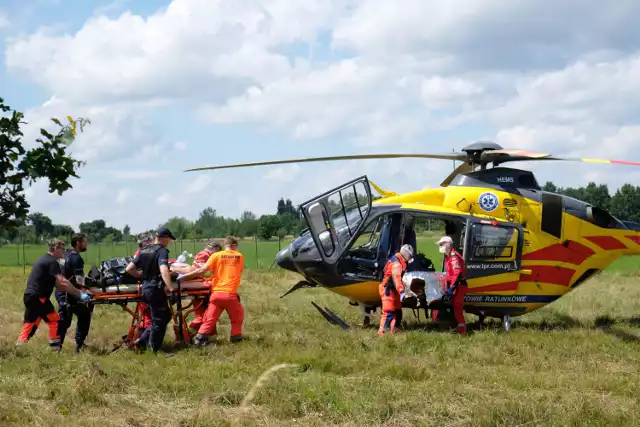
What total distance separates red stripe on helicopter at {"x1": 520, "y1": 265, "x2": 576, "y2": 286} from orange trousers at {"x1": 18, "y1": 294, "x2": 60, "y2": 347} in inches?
285

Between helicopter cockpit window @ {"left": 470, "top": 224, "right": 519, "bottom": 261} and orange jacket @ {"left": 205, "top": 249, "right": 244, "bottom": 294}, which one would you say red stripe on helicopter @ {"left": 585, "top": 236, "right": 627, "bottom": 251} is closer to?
helicopter cockpit window @ {"left": 470, "top": 224, "right": 519, "bottom": 261}

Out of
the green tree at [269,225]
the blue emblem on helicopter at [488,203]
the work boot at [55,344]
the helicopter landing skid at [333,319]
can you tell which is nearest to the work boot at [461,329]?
the helicopter landing skid at [333,319]

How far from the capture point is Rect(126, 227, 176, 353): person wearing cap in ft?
32.6

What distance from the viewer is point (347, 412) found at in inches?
260

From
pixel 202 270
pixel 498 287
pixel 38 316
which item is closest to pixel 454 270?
pixel 498 287

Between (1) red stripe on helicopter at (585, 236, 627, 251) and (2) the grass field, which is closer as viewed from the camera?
(1) red stripe on helicopter at (585, 236, 627, 251)

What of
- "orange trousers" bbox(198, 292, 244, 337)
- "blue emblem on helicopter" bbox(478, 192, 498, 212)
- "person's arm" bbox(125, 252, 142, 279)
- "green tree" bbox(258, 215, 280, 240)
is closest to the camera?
"person's arm" bbox(125, 252, 142, 279)

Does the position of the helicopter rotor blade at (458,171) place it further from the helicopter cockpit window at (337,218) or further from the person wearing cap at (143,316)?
Result: the person wearing cap at (143,316)

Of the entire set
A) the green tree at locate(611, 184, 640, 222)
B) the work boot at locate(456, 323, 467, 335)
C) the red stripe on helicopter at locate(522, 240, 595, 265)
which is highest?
the green tree at locate(611, 184, 640, 222)

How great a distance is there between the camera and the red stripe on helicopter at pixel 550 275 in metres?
12.1

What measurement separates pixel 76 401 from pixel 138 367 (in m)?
1.72

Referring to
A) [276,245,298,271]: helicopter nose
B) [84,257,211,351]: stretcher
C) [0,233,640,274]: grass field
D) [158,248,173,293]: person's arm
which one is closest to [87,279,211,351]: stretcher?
[84,257,211,351]: stretcher

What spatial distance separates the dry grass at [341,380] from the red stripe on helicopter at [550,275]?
2.65ft

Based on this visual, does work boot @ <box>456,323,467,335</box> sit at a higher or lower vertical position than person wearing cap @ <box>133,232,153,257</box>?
lower
